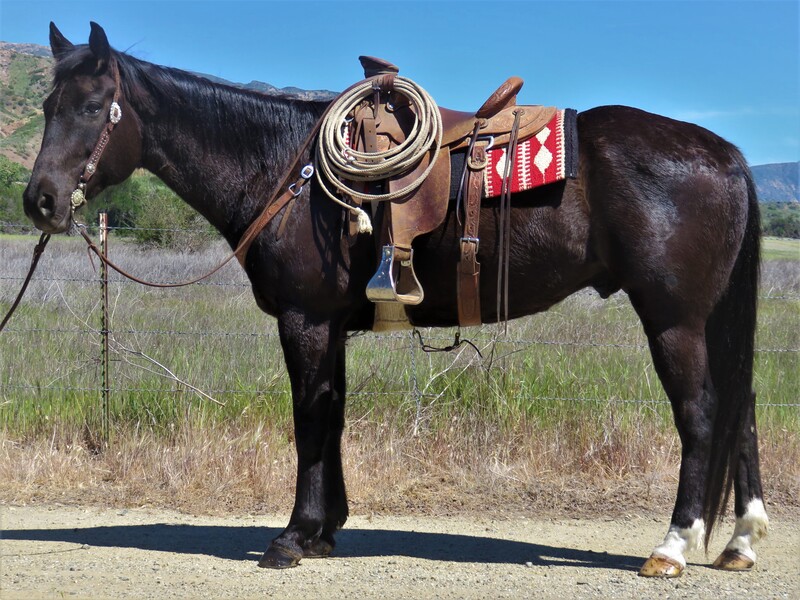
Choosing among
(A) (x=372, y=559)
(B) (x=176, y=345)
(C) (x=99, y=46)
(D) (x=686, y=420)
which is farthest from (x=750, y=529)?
(B) (x=176, y=345)

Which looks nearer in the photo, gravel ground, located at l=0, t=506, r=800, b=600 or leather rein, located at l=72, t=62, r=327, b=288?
gravel ground, located at l=0, t=506, r=800, b=600

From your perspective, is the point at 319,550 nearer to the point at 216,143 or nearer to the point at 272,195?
the point at 272,195

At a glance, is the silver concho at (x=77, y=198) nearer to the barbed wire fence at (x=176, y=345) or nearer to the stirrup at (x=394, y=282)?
the stirrup at (x=394, y=282)

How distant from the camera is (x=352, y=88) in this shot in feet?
13.8

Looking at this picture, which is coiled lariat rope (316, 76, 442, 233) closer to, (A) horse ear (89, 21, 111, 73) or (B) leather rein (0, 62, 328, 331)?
(B) leather rein (0, 62, 328, 331)

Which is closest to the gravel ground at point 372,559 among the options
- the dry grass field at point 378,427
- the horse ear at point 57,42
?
the dry grass field at point 378,427

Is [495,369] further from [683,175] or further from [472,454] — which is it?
[683,175]

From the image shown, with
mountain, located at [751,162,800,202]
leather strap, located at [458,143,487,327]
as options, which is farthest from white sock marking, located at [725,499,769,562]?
leather strap, located at [458,143,487,327]

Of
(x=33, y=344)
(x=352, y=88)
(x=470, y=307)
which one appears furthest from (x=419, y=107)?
(x=33, y=344)

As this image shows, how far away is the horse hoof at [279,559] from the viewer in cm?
407

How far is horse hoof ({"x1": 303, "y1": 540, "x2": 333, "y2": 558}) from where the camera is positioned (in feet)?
14.0

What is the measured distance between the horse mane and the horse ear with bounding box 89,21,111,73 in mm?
99

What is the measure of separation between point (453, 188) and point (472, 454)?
240 centimetres

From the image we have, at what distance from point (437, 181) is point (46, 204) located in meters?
1.94
